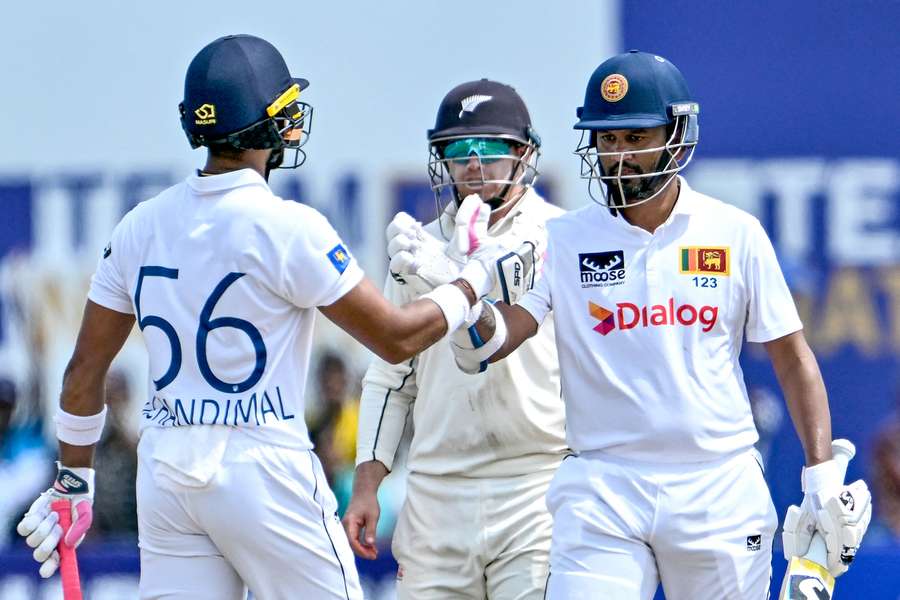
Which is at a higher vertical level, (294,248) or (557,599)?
(294,248)

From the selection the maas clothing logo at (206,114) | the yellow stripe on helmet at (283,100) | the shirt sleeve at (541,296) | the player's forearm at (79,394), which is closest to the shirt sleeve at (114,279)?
the player's forearm at (79,394)

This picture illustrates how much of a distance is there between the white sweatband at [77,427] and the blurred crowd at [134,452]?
383 cm

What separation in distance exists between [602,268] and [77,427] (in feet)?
4.43

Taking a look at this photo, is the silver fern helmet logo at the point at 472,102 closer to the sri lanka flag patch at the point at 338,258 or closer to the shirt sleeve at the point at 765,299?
the shirt sleeve at the point at 765,299

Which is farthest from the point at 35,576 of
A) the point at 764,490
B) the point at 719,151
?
the point at 719,151

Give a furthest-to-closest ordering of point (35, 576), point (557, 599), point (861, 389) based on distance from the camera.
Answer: point (861, 389)
point (35, 576)
point (557, 599)

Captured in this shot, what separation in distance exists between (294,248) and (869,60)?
597cm

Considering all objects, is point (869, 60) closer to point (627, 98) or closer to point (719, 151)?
→ point (719, 151)

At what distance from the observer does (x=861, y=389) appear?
8688 mm

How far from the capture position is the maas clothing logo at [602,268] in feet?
13.3

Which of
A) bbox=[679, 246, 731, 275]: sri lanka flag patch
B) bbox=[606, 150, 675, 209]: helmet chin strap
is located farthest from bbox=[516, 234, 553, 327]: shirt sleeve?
bbox=[679, 246, 731, 275]: sri lanka flag patch

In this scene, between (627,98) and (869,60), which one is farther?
(869,60)

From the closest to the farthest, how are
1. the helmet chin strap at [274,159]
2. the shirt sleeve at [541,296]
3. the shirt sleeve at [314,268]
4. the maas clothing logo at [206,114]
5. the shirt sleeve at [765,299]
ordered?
the shirt sleeve at [314,268]
the maas clothing logo at [206,114]
the helmet chin strap at [274,159]
the shirt sleeve at [765,299]
the shirt sleeve at [541,296]

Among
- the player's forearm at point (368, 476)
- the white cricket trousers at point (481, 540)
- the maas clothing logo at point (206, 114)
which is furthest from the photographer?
the player's forearm at point (368, 476)
